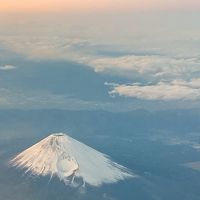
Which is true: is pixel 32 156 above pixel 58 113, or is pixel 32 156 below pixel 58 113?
below

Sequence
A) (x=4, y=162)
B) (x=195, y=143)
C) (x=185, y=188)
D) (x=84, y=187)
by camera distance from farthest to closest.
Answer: (x=195, y=143) → (x=4, y=162) → (x=185, y=188) → (x=84, y=187)

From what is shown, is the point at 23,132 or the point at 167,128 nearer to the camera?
the point at 23,132

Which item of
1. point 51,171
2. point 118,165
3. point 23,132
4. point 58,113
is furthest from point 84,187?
point 58,113

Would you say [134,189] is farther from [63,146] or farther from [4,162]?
[4,162]

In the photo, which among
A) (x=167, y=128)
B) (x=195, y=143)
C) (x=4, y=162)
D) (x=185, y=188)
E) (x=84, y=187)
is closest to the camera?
(x=84, y=187)

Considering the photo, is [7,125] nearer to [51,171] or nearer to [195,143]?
[195,143]

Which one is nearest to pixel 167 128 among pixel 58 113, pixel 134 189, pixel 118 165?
pixel 58 113
